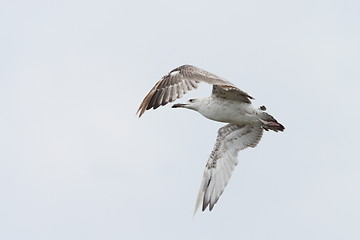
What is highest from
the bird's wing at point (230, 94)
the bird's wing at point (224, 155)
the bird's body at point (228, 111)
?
the bird's wing at point (230, 94)

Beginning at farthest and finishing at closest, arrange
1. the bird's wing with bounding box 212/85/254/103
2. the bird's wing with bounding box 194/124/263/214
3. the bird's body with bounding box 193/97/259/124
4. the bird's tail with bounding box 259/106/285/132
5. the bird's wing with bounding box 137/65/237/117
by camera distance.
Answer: the bird's wing with bounding box 194/124/263/214 → the bird's tail with bounding box 259/106/285/132 → the bird's body with bounding box 193/97/259/124 → the bird's wing with bounding box 212/85/254/103 → the bird's wing with bounding box 137/65/237/117

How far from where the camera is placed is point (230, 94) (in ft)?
67.5

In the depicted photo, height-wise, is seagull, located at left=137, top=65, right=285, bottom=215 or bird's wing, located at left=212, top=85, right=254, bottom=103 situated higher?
bird's wing, located at left=212, top=85, right=254, bottom=103

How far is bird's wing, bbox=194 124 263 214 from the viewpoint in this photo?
22.6 metres

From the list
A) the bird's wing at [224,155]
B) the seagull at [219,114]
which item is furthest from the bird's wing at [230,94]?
the bird's wing at [224,155]

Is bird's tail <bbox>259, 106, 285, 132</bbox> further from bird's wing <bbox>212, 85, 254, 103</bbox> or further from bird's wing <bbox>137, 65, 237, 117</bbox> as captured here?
bird's wing <bbox>137, 65, 237, 117</bbox>

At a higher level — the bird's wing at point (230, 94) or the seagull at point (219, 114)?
the bird's wing at point (230, 94)

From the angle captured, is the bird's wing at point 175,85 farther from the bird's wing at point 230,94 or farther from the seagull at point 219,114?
the bird's wing at point 230,94

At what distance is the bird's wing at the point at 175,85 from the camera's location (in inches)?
749

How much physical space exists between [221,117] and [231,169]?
223 cm

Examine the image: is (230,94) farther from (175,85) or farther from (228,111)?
(175,85)

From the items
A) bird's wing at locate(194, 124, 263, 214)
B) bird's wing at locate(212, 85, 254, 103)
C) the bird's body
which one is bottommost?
bird's wing at locate(194, 124, 263, 214)

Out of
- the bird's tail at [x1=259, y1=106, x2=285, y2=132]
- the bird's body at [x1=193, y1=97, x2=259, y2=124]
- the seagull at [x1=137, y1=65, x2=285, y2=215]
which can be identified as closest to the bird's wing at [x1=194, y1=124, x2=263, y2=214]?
the seagull at [x1=137, y1=65, x2=285, y2=215]

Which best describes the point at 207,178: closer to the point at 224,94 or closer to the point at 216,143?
the point at 216,143
